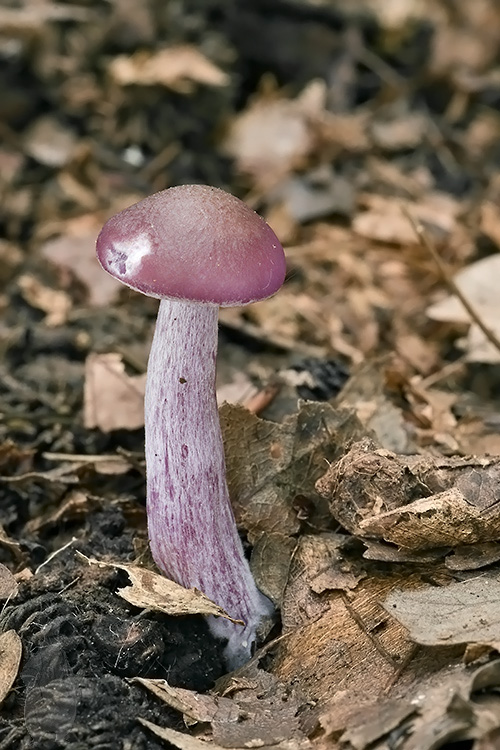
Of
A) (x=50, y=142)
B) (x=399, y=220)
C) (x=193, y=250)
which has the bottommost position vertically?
(x=50, y=142)

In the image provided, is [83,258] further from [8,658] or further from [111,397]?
[8,658]

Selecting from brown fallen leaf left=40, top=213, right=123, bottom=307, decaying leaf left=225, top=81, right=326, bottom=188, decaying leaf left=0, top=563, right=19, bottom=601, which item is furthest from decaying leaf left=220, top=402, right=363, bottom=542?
decaying leaf left=225, top=81, right=326, bottom=188

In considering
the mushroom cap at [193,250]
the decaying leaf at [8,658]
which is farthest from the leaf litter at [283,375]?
the mushroom cap at [193,250]

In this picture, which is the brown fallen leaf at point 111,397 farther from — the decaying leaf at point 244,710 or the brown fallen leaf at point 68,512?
the decaying leaf at point 244,710

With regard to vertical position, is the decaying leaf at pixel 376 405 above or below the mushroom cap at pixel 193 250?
below

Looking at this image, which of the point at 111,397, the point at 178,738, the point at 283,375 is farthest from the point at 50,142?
the point at 178,738

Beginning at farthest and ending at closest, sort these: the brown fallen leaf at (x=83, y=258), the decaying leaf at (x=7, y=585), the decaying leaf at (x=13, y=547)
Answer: the brown fallen leaf at (x=83, y=258), the decaying leaf at (x=13, y=547), the decaying leaf at (x=7, y=585)
